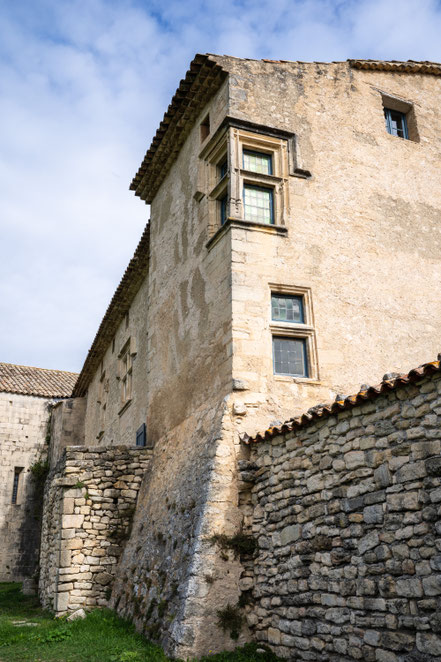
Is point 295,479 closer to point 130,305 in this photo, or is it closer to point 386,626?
point 386,626

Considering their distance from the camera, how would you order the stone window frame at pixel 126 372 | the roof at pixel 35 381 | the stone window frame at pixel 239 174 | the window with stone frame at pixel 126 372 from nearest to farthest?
the stone window frame at pixel 239 174, the stone window frame at pixel 126 372, the window with stone frame at pixel 126 372, the roof at pixel 35 381

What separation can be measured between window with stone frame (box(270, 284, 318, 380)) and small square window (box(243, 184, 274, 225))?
1316 millimetres

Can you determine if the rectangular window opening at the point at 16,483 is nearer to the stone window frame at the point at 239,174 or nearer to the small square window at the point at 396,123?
the stone window frame at the point at 239,174

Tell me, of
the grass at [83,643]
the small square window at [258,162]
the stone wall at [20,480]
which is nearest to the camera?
the grass at [83,643]

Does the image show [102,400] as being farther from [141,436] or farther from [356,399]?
[356,399]

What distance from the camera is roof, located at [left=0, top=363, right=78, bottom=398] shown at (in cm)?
2396

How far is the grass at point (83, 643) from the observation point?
270 inches

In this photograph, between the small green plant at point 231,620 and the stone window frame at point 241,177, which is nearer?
the small green plant at point 231,620

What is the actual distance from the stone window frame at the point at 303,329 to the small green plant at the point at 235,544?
249 cm

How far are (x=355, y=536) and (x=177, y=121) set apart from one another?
8.92m

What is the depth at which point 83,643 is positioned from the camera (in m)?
7.81

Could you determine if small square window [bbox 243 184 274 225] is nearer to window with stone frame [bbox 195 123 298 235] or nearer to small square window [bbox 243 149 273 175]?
window with stone frame [bbox 195 123 298 235]

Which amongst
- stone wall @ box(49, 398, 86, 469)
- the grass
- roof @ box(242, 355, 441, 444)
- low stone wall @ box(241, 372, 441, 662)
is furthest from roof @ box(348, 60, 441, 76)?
stone wall @ box(49, 398, 86, 469)

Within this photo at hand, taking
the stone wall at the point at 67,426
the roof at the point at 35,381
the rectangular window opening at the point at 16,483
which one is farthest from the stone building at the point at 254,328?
the roof at the point at 35,381
